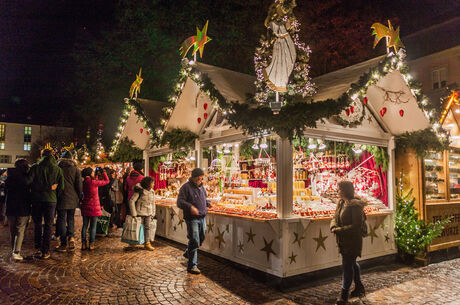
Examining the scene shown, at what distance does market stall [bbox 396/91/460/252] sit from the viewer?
7.00m

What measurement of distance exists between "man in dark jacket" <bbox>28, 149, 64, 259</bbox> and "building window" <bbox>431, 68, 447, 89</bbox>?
25.6 meters

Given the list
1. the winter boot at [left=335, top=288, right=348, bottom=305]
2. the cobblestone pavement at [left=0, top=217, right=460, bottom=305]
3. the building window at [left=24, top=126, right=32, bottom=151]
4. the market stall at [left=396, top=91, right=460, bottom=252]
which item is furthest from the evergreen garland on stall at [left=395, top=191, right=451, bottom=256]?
the building window at [left=24, top=126, right=32, bottom=151]

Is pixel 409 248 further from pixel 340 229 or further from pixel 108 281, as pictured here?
pixel 108 281

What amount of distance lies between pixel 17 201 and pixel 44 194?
47 centimetres

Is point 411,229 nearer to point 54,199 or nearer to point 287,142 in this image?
point 287,142

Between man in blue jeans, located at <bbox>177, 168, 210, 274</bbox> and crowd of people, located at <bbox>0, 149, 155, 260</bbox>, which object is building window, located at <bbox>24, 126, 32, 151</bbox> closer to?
crowd of people, located at <bbox>0, 149, 155, 260</bbox>

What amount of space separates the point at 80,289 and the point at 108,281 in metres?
0.50

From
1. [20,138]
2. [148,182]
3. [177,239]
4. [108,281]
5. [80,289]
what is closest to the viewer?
[80,289]

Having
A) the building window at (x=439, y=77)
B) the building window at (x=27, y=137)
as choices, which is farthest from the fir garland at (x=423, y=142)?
the building window at (x=27, y=137)

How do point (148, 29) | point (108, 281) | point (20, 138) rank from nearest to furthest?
point (108, 281), point (148, 29), point (20, 138)

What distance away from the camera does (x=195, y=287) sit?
203 inches

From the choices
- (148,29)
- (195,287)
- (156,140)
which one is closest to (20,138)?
(148,29)

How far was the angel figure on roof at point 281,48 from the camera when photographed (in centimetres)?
529

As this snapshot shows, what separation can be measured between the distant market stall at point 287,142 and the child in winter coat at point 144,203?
36.3 inches
